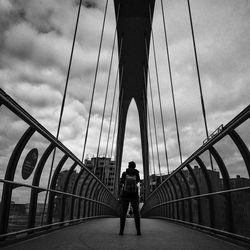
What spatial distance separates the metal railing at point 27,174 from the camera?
3156mm

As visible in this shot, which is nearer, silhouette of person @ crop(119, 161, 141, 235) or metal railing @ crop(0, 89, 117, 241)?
metal railing @ crop(0, 89, 117, 241)

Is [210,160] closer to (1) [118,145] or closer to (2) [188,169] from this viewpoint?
(2) [188,169]

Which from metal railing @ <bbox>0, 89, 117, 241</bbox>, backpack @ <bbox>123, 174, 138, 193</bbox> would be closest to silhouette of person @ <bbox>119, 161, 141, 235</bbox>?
backpack @ <bbox>123, 174, 138, 193</bbox>

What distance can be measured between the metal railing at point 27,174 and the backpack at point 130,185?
109 centimetres

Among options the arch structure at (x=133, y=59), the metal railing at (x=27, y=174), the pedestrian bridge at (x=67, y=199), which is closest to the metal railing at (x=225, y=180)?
the pedestrian bridge at (x=67, y=199)

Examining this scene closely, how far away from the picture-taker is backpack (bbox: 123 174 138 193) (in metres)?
5.21

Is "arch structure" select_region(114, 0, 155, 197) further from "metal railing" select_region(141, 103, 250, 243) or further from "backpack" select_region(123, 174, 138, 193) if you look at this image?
"backpack" select_region(123, 174, 138, 193)

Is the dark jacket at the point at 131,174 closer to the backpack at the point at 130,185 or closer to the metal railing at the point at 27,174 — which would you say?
the backpack at the point at 130,185

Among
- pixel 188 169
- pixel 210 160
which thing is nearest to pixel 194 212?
pixel 188 169

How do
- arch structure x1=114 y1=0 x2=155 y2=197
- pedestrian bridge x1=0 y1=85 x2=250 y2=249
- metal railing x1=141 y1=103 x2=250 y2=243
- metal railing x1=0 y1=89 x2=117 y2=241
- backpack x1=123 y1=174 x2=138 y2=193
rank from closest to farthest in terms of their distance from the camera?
metal railing x1=0 y1=89 x2=117 y2=241 < pedestrian bridge x1=0 y1=85 x2=250 y2=249 < metal railing x1=141 y1=103 x2=250 y2=243 < backpack x1=123 y1=174 x2=138 y2=193 < arch structure x1=114 y1=0 x2=155 y2=197

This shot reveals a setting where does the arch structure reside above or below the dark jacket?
above

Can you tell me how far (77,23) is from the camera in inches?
369

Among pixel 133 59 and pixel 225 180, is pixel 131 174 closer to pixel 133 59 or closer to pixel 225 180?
pixel 225 180

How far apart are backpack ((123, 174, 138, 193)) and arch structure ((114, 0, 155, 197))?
50.5 feet
